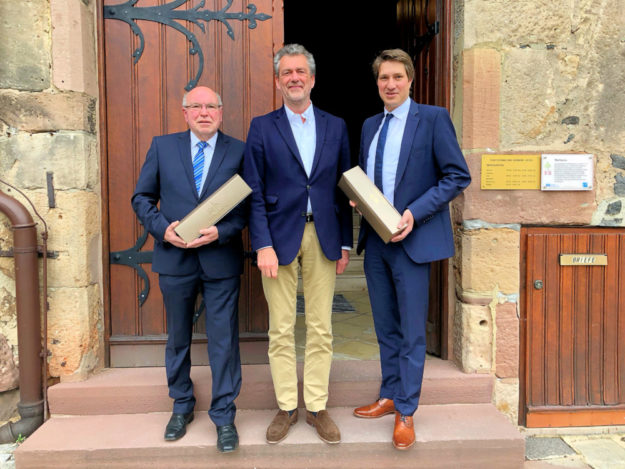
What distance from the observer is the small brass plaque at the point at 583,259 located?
270cm

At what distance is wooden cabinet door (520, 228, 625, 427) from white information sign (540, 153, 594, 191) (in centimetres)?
25

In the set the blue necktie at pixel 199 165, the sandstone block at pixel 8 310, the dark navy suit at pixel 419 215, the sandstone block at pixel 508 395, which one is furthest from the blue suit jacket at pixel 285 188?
the sandstone block at pixel 8 310

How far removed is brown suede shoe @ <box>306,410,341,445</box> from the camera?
2246 millimetres

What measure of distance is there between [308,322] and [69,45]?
199cm

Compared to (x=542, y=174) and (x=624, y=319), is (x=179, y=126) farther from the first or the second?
(x=624, y=319)

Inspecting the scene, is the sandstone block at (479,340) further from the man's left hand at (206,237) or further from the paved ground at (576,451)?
the man's left hand at (206,237)

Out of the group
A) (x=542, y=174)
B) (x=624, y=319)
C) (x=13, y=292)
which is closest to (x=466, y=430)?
(x=624, y=319)

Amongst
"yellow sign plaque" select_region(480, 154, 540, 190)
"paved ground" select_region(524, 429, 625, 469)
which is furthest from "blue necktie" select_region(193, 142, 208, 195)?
"paved ground" select_region(524, 429, 625, 469)

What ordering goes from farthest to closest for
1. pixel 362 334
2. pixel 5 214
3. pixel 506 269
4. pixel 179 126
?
pixel 362 334 < pixel 179 126 < pixel 506 269 < pixel 5 214

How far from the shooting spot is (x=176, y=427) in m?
2.30

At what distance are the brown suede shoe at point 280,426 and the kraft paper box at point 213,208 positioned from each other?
97 cm

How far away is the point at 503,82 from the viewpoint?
8.77ft

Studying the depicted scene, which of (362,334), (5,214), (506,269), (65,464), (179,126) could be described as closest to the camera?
(65,464)

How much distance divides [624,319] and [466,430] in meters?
1.17
